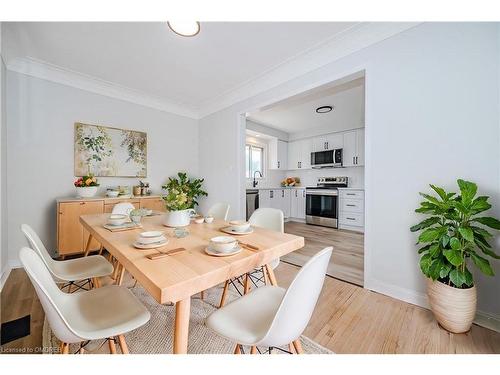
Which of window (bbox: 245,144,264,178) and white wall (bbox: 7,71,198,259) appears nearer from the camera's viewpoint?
white wall (bbox: 7,71,198,259)

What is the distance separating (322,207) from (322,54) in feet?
11.5

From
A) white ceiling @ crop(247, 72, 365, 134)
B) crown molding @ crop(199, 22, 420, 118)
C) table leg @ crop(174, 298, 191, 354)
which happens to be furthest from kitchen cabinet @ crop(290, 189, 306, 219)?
table leg @ crop(174, 298, 191, 354)

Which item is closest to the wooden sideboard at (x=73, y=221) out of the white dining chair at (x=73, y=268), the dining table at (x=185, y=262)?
the white dining chair at (x=73, y=268)

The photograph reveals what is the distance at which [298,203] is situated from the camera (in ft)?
18.5

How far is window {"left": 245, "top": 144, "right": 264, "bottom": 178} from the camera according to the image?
5605 mm

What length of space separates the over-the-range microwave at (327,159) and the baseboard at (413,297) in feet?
11.3

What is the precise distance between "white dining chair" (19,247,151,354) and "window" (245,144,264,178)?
4611 mm

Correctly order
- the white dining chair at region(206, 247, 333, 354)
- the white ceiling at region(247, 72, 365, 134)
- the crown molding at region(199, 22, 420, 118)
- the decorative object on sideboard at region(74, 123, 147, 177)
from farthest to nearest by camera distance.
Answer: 1. the white ceiling at region(247, 72, 365, 134)
2. the decorative object on sideboard at region(74, 123, 147, 177)
3. the crown molding at region(199, 22, 420, 118)
4. the white dining chair at region(206, 247, 333, 354)

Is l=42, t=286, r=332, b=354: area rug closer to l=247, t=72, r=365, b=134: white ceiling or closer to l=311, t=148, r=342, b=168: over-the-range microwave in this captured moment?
l=247, t=72, r=365, b=134: white ceiling

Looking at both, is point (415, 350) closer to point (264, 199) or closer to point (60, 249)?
point (60, 249)

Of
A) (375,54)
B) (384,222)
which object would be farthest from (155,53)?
(384,222)

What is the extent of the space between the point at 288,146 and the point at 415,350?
206 inches

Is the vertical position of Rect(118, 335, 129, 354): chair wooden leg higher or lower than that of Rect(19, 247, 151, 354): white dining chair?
lower

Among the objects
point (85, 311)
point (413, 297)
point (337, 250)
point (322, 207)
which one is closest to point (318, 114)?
point (322, 207)
